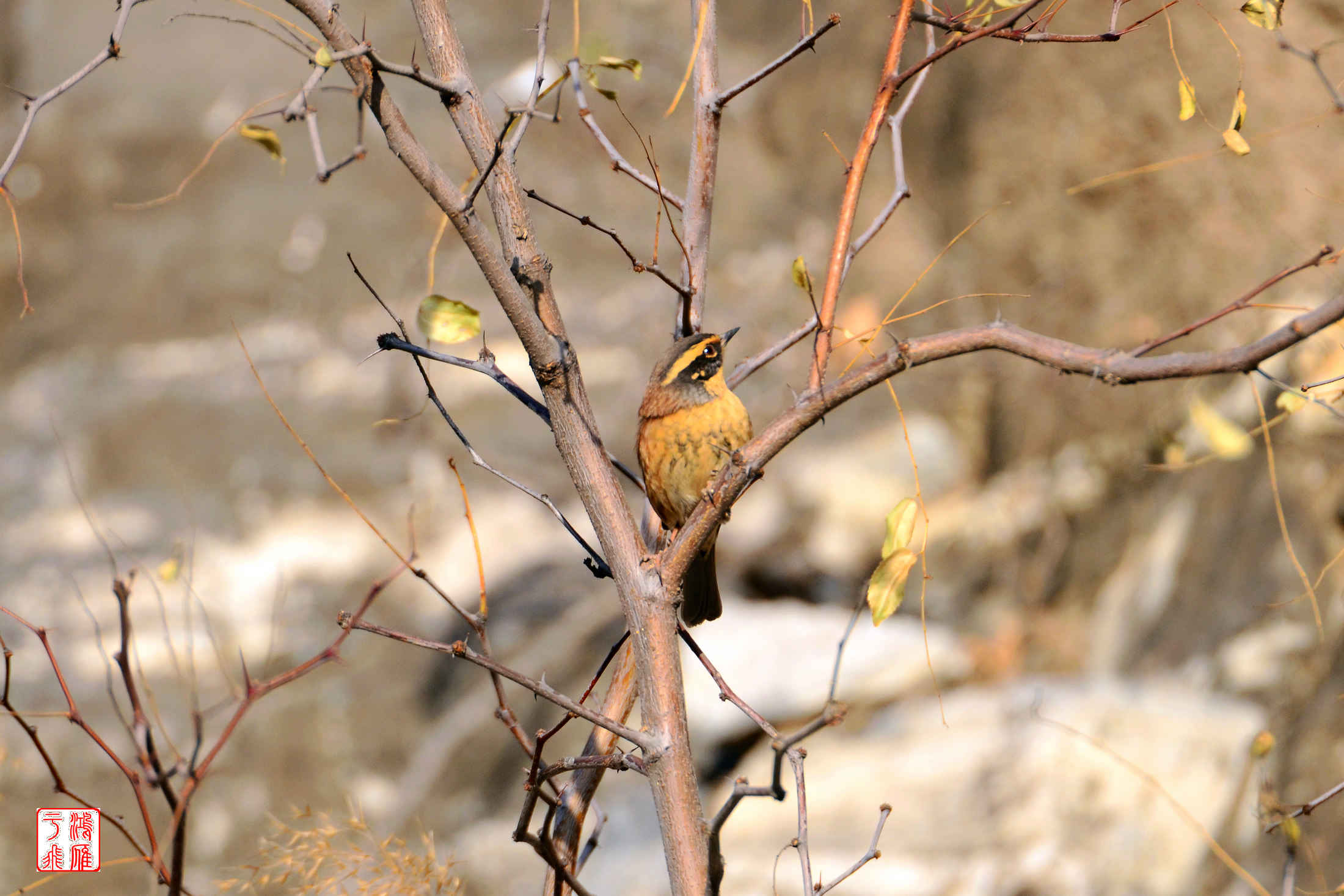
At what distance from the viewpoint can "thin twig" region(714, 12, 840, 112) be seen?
175cm

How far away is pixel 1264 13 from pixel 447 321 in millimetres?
1497

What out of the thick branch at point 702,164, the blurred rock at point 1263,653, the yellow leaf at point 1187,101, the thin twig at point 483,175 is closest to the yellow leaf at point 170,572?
the thin twig at point 483,175

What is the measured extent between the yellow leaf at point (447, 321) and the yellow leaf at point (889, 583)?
0.81 m

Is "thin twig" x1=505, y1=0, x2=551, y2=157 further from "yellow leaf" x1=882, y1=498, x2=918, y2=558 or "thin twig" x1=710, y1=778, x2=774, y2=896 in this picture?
"thin twig" x1=710, y1=778, x2=774, y2=896

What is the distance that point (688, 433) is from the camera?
3.21 metres

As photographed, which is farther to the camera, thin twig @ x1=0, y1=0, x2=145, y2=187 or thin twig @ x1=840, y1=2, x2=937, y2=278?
thin twig @ x1=840, y1=2, x2=937, y2=278

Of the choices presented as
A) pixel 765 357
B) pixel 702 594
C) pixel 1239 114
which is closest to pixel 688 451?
pixel 702 594

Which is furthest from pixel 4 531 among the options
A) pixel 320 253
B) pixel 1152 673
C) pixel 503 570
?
pixel 1152 673

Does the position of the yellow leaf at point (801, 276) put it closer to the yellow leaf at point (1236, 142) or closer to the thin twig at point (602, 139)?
the thin twig at point (602, 139)

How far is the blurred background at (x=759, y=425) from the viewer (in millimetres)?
4984

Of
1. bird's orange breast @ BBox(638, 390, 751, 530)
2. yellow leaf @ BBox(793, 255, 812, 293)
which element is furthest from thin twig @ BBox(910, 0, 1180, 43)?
bird's orange breast @ BBox(638, 390, 751, 530)

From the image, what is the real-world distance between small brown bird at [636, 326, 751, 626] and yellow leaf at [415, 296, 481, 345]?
142 centimetres

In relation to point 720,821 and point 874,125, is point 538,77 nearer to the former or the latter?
point 874,125

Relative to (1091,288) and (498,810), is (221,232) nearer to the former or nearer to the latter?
(498,810)
